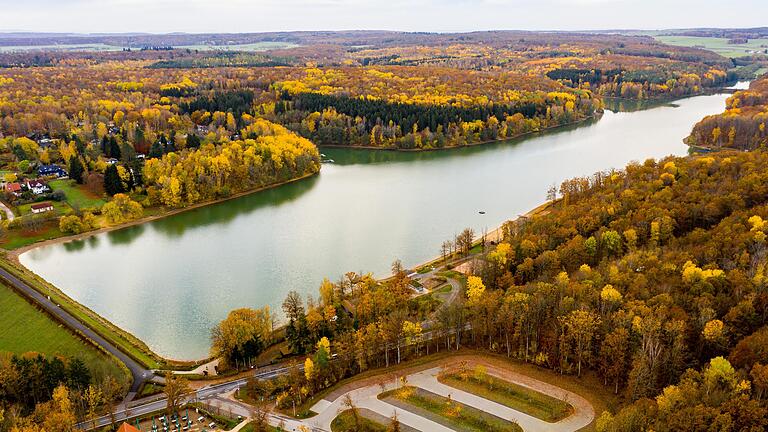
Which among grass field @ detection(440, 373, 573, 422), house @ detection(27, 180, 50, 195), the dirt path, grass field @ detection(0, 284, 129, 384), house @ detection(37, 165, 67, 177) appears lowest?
grass field @ detection(440, 373, 573, 422)

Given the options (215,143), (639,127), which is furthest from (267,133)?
(639,127)

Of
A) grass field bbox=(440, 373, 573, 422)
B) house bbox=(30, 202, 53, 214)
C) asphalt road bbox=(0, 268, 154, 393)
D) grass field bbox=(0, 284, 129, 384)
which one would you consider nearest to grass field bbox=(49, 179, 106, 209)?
house bbox=(30, 202, 53, 214)

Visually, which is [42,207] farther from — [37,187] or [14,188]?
[14,188]

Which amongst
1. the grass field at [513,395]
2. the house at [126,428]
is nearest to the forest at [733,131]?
the grass field at [513,395]

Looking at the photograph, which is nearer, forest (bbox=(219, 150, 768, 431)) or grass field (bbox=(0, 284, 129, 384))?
forest (bbox=(219, 150, 768, 431))

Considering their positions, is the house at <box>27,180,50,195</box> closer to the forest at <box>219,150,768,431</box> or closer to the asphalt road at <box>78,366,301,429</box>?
the forest at <box>219,150,768,431</box>
